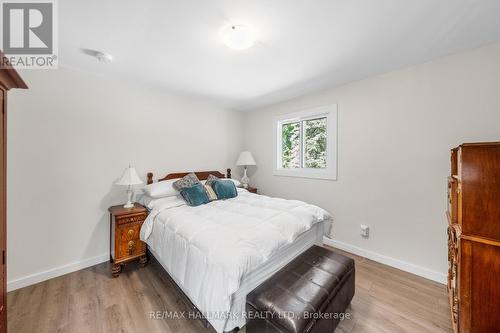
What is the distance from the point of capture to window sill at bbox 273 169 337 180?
2.97 meters

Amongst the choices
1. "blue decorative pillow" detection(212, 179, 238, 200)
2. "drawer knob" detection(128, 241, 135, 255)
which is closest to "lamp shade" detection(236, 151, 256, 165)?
"blue decorative pillow" detection(212, 179, 238, 200)

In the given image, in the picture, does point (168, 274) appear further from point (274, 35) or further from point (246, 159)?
point (274, 35)

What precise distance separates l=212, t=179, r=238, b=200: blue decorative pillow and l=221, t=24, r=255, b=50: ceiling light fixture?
5.89ft

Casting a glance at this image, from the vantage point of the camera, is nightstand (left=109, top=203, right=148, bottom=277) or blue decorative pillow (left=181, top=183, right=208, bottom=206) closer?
nightstand (left=109, top=203, right=148, bottom=277)

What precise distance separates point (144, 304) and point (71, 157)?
1873mm

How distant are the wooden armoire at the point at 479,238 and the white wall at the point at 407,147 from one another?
3.77 ft

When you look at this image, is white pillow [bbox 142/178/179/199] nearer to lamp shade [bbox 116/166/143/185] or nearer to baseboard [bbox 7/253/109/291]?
lamp shade [bbox 116/166/143/185]

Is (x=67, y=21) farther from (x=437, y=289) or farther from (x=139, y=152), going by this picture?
(x=437, y=289)

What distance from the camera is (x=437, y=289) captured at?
1988 mm

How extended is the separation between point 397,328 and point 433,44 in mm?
2501

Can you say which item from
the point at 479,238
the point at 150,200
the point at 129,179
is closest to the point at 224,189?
the point at 150,200

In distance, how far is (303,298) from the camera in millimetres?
1259

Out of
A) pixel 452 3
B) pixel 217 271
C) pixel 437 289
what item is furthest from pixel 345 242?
pixel 452 3

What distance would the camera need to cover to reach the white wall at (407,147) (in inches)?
75.5
